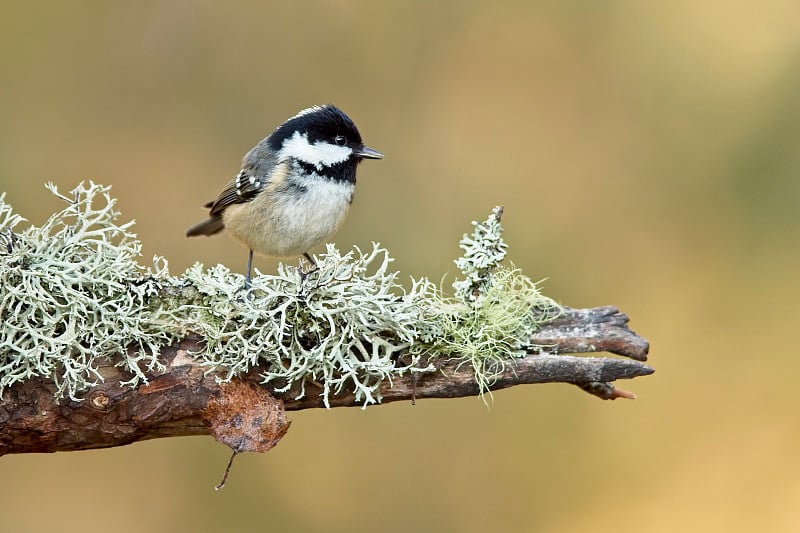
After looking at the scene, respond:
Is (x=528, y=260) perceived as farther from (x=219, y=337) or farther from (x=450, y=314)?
(x=219, y=337)

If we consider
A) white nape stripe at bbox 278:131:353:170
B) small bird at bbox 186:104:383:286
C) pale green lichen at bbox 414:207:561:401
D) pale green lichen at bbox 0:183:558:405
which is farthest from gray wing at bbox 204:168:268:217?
pale green lichen at bbox 414:207:561:401

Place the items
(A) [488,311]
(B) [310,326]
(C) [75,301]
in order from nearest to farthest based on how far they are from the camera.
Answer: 1. (C) [75,301]
2. (B) [310,326]
3. (A) [488,311]

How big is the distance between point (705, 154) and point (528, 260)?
3.36ft

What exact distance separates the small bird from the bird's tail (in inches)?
13.3

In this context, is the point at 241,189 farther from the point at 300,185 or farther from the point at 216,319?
the point at 216,319

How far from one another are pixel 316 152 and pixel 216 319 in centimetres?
89

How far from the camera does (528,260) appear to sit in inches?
158

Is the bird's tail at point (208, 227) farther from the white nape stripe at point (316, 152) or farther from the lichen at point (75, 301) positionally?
the lichen at point (75, 301)

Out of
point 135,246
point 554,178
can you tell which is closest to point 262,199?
point 135,246

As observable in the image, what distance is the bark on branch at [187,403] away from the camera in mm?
2021

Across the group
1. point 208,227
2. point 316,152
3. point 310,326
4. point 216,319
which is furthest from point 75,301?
point 208,227

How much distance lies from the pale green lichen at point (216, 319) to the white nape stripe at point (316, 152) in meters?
0.73

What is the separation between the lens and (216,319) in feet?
7.21

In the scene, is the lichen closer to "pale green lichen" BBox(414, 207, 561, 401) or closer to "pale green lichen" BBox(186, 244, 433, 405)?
"pale green lichen" BBox(186, 244, 433, 405)
